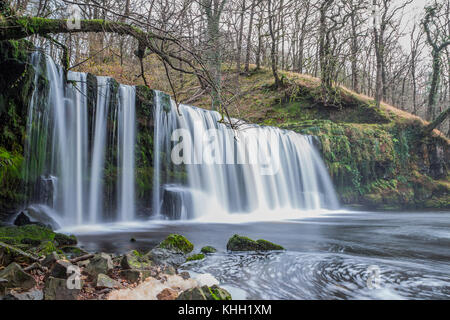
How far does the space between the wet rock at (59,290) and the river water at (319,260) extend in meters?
1.45

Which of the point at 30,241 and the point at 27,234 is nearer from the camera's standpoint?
the point at 30,241

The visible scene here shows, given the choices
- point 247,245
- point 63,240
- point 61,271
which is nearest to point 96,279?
point 61,271

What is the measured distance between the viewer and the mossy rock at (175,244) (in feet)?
13.7

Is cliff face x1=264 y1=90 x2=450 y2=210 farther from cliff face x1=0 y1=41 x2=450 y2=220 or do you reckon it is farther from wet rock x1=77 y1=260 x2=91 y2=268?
wet rock x1=77 y1=260 x2=91 y2=268

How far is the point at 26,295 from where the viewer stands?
2221mm

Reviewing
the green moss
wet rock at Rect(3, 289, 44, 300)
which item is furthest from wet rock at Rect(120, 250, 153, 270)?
the green moss

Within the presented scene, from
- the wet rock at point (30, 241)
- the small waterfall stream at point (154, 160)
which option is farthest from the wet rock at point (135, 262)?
the small waterfall stream at point (154, 160)

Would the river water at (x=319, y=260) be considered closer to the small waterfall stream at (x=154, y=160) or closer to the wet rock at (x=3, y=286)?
the small waterfall stream at (x=154, y=160)

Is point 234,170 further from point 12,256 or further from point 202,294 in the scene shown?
point 202,294

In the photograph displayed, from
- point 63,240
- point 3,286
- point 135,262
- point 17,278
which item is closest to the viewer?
point 3,286

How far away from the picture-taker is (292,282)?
11.1 feet

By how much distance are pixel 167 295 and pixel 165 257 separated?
56.6 inches

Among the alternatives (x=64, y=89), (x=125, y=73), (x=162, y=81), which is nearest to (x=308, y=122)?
(x=162, y=81)
